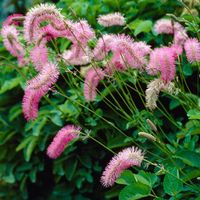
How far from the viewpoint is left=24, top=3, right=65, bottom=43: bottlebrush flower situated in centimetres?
242

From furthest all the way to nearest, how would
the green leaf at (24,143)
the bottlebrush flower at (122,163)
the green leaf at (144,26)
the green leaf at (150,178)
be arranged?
the green leaf at (24,143)
the green leaf at (144,26)
the green leaf at (150,178)
the bottlebrush flower at (122,163)

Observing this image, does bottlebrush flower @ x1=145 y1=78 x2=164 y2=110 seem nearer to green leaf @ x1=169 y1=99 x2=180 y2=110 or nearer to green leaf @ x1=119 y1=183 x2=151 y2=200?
green leaf @ x1=119 y1=183 x2=151 y2=200

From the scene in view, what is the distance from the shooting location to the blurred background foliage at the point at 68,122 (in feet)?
11.0

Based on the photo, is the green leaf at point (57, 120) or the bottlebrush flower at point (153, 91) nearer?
the bottlebrush flower at point (153, 91)

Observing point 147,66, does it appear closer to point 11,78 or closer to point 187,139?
point 187,139

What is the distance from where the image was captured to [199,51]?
2527 mm

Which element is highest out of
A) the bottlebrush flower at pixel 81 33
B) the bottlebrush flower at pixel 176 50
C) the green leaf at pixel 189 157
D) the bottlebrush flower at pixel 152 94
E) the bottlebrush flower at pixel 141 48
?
the bottlebrush flower at pixel 81 33

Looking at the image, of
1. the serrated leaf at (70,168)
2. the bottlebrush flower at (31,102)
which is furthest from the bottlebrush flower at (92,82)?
the serrated leaf at (70,168)

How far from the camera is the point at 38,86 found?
7.69ft

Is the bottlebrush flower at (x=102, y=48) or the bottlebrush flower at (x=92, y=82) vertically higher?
the bottlebrush flower at (x=102, y=48)

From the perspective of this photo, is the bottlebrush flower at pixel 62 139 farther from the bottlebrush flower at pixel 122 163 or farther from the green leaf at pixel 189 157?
the green leaf at pixel 189 157

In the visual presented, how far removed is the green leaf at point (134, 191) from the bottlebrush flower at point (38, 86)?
1.59 ft

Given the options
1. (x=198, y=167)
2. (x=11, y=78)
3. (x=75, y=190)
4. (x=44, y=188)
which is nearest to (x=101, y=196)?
(x=75, y=190)

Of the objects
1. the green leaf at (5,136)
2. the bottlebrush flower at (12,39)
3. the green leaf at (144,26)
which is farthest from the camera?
the green leaf at (5,136)
